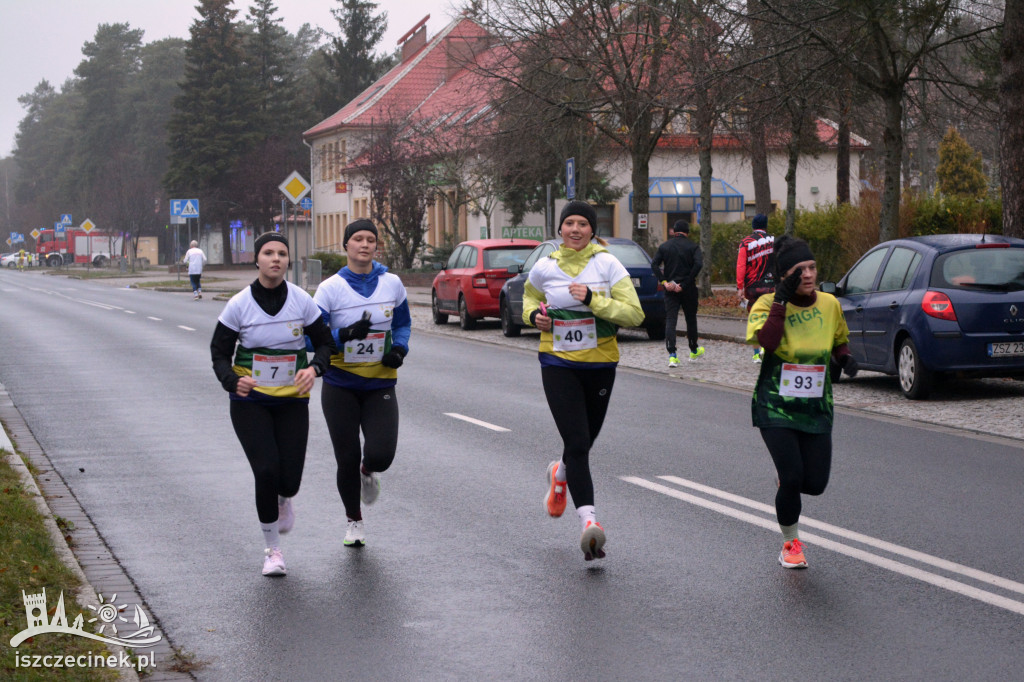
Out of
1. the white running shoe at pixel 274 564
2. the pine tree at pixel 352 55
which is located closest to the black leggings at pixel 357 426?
the white running shoe at pixel 274 564

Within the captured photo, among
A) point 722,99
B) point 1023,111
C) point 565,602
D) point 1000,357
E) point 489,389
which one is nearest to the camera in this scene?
point 565,602

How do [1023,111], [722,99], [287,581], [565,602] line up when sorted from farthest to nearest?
[722,99], [1023,111], [287,581], [565,602]

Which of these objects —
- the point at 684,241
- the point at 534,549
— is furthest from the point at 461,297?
the point at 534,549

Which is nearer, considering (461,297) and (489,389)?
(489,389)

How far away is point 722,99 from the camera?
23.7 metres

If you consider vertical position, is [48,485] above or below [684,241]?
below

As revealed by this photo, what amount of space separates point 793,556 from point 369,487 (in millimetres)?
2349

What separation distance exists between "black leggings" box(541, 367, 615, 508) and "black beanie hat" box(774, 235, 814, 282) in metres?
1.01

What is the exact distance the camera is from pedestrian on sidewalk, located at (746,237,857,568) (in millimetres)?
6703

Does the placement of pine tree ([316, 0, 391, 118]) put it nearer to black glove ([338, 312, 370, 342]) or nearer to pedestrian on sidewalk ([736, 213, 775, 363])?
pedestrian on sidewalk ([736, 213, 775, 363])

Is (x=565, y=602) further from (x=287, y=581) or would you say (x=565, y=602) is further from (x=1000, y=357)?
(x=1000, y=357)

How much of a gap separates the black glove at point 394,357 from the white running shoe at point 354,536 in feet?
3.00

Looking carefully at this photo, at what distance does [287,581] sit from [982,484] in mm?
4901

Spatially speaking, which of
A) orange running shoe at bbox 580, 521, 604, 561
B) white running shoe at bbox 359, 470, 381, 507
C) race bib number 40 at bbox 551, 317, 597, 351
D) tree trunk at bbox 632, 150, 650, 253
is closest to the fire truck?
tree trunk at bbox 632, 150, 650, 253
